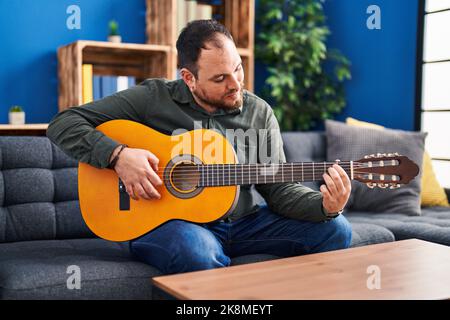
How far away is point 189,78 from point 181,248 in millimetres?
592

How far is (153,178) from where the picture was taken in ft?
5.57

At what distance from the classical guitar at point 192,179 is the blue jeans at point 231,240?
53mm

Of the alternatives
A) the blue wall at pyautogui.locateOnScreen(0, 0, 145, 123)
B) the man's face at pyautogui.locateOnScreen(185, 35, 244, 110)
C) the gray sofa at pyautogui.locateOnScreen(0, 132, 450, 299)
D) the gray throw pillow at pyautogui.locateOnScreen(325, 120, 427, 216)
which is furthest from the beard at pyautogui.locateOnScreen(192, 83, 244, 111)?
the blue wall at pyautogui.locateOnScreen(0, 0, 145, 123)

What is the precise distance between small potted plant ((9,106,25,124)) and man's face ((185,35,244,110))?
1.36 meters

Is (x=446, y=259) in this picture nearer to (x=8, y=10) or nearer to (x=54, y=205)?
(x=54, y=205)

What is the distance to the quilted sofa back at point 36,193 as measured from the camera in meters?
2.12

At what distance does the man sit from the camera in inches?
67.3

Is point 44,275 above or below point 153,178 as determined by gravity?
below

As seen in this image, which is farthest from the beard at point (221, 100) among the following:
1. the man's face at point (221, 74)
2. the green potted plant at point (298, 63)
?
the green potted plant at point (298, 63)

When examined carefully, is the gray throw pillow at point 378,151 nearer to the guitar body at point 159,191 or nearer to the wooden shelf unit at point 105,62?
the wooden shelf unit at point 105,62

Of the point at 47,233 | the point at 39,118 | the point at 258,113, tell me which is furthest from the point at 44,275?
the point at 39,118

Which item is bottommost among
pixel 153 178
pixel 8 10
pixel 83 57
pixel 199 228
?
pixel 199 228

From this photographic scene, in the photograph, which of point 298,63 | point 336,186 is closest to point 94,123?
point 336,186
